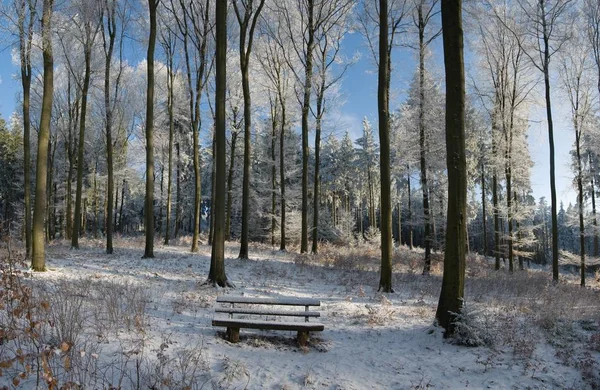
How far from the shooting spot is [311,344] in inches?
228

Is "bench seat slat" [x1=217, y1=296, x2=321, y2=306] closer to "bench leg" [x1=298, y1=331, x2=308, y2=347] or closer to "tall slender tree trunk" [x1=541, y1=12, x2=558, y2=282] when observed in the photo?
"bench leg" [x1=298, y1=331, x2=308, y2=347]

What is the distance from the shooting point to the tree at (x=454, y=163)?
647cm

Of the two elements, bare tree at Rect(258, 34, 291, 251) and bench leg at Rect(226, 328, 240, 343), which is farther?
bare tree at Rect(258, 34, 291, 251)

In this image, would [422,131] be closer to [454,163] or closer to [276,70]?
[276,70]

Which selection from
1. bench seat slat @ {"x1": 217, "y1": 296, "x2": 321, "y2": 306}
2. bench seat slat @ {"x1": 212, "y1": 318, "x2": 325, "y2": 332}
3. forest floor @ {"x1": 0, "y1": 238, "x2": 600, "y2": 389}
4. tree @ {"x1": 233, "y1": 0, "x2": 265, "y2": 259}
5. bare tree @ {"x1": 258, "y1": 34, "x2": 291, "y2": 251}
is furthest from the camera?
bare tree @ {"x1": 258, "y1": 34, "x2": 291, "y2": 251}

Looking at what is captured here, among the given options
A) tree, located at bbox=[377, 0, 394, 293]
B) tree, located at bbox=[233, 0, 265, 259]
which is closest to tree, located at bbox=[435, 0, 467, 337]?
tree, located at bbox=[377, 0, 394, 293]

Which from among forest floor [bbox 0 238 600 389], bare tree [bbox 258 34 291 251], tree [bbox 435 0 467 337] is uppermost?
bare tree [bbox 258 34 291 251]

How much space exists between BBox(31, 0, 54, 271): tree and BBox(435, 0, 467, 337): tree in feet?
31.5

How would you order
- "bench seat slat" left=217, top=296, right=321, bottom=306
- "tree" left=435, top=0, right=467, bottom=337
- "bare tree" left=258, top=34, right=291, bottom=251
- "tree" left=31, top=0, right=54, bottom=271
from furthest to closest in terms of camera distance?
"bare tree" left=258, top=34, right=291, bottom=251, "tree" left=31, top=0, right=54, bottom=271, "tree" left=435, top=0, right=467, bottom=337, "bench seat slat" left=217, top=296, right=321, bottom=306

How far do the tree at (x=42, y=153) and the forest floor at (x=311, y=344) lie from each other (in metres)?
0.68

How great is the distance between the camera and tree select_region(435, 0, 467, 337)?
6469mm

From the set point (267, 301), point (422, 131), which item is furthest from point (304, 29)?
point (267, 301)

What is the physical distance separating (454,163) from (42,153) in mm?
9826

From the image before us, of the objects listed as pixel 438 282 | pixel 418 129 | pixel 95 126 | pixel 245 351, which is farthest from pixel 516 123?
pixel 95 126
